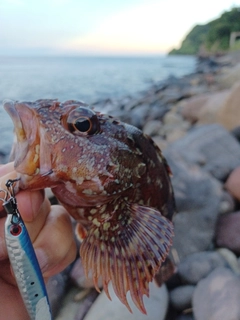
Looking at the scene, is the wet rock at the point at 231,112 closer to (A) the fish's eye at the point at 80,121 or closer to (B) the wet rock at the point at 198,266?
(B) the wet rock at the point at 198,266

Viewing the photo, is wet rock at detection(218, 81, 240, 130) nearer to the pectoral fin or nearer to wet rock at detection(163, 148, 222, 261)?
wet rock at detection(163, 148, 222, 261)

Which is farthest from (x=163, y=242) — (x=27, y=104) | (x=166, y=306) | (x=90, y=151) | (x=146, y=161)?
(x=166, y=306)

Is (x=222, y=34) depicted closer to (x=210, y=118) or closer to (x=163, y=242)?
(x=210, y=118)

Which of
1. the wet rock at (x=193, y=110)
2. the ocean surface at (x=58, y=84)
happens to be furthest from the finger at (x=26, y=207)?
the wet rock at (x=193, y=110)

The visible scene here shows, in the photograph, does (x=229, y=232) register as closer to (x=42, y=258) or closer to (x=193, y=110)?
(x=42, y=258)

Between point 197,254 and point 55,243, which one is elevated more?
point 55,243

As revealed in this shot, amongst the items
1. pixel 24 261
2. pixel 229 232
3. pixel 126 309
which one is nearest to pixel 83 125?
pixel 24 261
